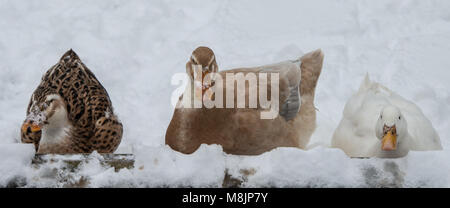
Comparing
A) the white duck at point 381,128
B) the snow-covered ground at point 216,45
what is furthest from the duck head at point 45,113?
the white duck at point 381,128

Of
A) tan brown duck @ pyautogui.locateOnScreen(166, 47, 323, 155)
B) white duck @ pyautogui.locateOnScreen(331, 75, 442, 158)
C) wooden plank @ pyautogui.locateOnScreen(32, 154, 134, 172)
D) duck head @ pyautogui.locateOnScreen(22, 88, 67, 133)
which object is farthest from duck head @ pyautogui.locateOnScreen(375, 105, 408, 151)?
duck head @ pyautogui.locateOnScreen(22, 88, 67, 133)

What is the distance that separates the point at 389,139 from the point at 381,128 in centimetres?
16

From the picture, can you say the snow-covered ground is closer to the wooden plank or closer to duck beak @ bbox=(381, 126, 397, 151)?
duck beak @ bbox=(381, 126, 397, 151)

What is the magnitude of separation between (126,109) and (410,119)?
229 cm

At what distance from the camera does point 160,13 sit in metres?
6.57

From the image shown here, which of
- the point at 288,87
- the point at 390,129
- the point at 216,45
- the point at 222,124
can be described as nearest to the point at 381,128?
the point at 390,129

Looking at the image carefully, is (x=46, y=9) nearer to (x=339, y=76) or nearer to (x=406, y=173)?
(x=339, y=76)

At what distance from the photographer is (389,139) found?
149 inches

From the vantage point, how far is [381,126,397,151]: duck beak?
3.77m

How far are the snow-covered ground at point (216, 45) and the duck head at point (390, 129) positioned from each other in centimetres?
67

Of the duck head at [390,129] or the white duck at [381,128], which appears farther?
the white duck at [381,128]

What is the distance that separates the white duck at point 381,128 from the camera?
12.8 ft

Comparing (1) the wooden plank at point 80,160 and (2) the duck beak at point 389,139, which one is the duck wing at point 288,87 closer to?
(2) the duck beak at point 389,139
